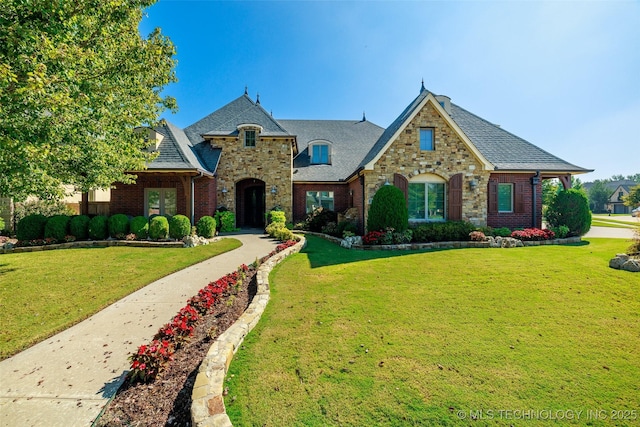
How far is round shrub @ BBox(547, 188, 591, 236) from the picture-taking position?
12.6 meters

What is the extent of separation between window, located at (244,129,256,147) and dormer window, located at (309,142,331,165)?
414 cm

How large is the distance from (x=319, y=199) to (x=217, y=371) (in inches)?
585

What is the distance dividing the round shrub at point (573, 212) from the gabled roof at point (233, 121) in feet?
49.5

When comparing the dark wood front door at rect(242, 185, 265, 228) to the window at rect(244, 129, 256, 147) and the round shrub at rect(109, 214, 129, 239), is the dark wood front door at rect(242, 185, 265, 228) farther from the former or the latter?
the round shrub at rect(109, 214, 129, 239)

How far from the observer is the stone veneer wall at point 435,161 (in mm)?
12359

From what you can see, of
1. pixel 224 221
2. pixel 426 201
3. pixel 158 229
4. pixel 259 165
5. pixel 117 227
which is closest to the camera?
pixel 158 229

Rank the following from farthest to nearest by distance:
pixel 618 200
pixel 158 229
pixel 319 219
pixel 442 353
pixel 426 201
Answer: pixel 618 200, pixel 319 219, pixel 426 201, pixel 158 229, pixel 442 353

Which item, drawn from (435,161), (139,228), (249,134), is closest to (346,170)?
(435,161)

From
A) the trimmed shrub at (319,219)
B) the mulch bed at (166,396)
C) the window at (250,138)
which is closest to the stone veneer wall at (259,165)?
the window at (250,138)

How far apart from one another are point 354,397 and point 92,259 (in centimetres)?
989

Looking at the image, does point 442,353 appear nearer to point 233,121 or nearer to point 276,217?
point 276,217

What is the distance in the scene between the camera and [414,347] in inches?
138

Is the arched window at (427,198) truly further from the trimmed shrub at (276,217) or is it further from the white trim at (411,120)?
the trimmed shrub at (276,217)

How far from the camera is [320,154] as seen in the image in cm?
1870
